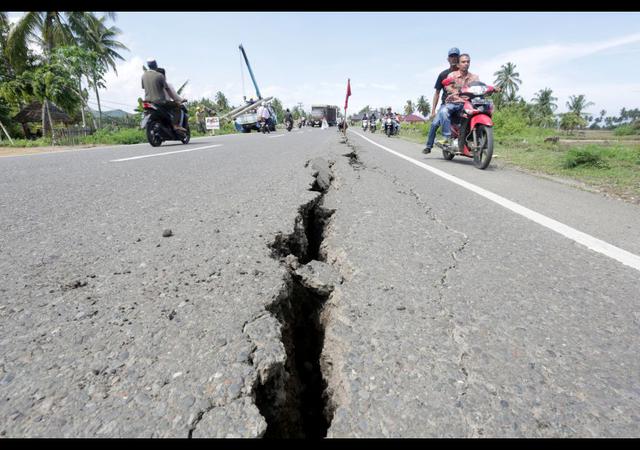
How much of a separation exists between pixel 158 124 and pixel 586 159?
753 cm

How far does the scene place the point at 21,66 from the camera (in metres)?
20.5

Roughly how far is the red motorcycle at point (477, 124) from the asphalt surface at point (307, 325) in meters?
2.60

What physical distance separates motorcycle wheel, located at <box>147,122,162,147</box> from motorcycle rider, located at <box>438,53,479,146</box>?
18.4 ft

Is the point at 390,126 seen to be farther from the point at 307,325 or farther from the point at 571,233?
the point at 307,325

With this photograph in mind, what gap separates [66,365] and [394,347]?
88 centimetres

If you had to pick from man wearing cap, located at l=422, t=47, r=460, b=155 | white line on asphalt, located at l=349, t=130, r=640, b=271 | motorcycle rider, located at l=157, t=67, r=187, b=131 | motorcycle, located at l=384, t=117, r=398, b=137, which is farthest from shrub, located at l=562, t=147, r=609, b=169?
motorcycle, located at l=384, t=117, r=398, b=137

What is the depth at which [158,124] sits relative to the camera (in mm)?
7344

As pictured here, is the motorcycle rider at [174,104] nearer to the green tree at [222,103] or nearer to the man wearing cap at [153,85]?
the man wearing cap at [153,85]

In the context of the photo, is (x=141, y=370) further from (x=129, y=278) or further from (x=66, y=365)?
(x=129, y=278)

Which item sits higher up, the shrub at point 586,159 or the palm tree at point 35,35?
the palm tree at point 35,35

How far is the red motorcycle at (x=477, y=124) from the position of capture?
4.70m

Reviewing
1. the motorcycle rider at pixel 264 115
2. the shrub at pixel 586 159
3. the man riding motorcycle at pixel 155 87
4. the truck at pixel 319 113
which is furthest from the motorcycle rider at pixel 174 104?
the truck at pixel 319 113
